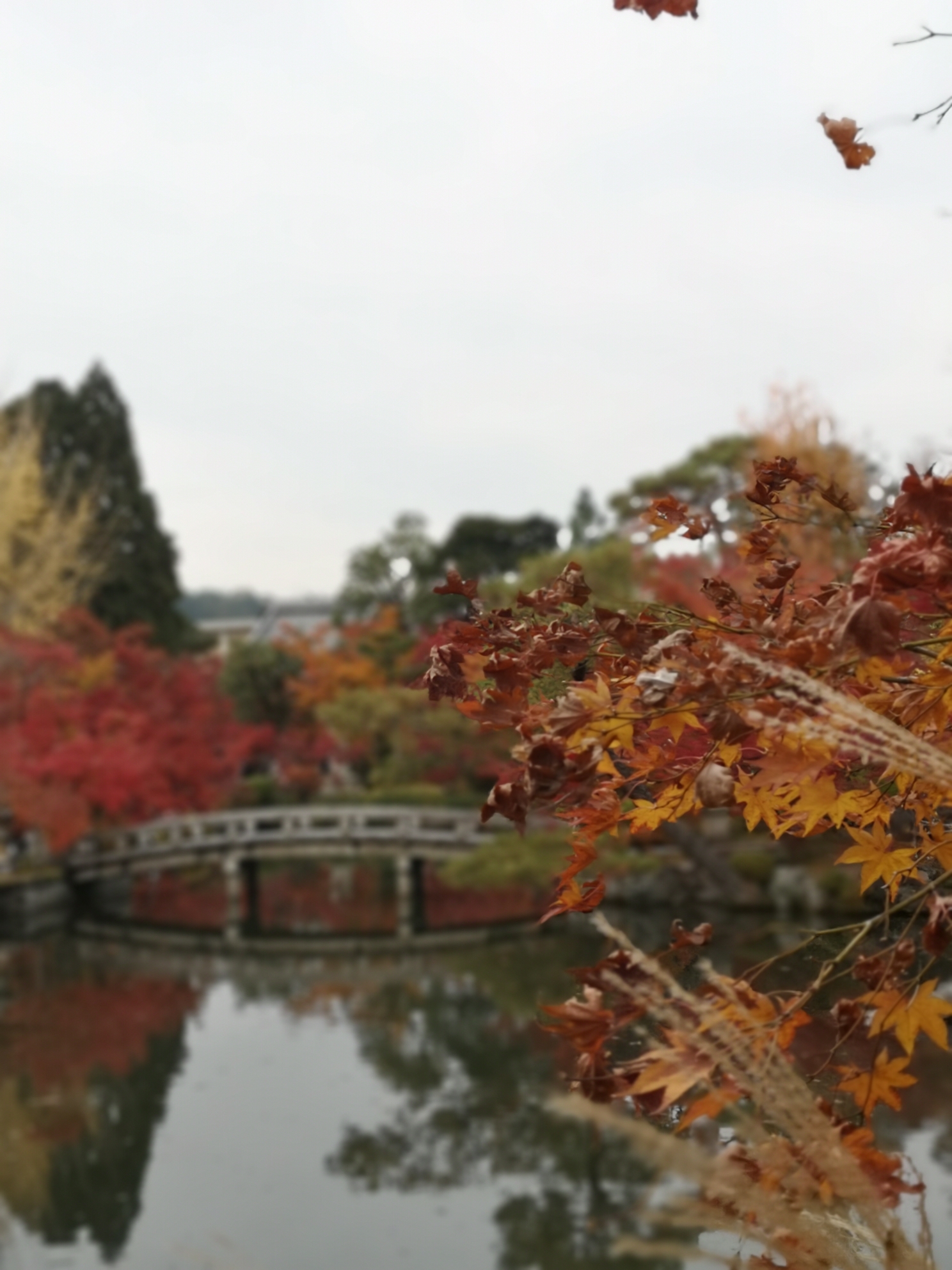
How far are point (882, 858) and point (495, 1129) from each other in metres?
6.84

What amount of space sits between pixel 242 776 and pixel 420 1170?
1829 cm

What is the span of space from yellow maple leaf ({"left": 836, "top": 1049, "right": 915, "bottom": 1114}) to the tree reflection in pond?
3.84 m

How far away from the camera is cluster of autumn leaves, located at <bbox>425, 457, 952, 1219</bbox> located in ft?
3.05

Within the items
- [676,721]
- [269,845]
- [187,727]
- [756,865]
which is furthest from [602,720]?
[187,727]

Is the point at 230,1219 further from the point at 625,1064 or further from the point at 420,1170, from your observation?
the point at 625,1064

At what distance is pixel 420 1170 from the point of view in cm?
690

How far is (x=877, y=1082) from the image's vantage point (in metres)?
1.04

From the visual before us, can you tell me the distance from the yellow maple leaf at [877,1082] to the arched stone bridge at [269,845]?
13.2 meters

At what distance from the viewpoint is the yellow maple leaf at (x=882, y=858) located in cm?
118

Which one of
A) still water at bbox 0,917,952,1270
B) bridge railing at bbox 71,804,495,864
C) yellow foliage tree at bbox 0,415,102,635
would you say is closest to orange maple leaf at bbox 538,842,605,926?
still water at bbox 0,917,952,1270

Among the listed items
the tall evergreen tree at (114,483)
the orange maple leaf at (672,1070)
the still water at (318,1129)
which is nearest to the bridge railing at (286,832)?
the still water at (318,1129)

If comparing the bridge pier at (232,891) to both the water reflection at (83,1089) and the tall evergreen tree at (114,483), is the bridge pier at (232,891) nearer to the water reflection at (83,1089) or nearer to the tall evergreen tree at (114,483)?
the water reflection at (83,1089)

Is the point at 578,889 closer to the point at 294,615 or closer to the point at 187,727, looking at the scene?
the point at 187,727

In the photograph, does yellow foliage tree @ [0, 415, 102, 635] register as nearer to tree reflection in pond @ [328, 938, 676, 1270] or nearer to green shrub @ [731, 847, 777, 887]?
tree reflection in pond @ [328, 938, 676, 1270]
